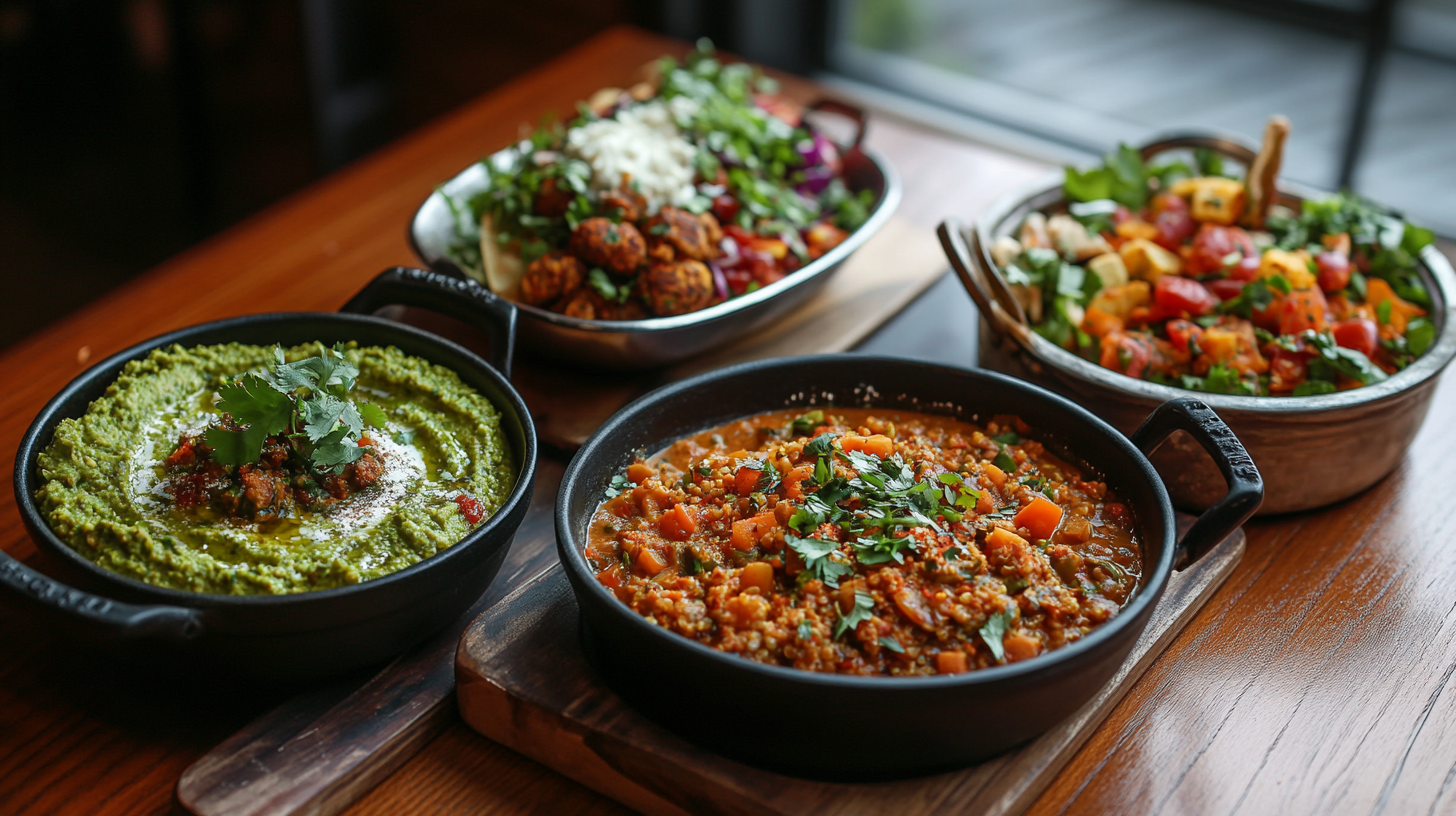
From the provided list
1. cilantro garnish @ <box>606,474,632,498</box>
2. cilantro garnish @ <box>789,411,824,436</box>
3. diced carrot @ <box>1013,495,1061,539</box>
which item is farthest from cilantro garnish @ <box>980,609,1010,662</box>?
cilantro garnish @ <box>606,474,632,498</box>

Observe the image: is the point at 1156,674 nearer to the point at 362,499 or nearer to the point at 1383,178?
the point at 362,499

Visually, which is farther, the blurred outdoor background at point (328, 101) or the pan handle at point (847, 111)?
the blurred outdoor background at point (328, 101)

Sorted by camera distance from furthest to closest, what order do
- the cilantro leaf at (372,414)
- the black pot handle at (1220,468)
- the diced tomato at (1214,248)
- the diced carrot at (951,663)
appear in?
the diced tomato at (1214,248) < the cilantro leaf at (372,414) < the black pot handle at (1220,468) < the diced carrot at (951,663)

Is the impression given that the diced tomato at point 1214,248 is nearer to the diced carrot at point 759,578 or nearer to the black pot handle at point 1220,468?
the black pot handle at point 1220,468

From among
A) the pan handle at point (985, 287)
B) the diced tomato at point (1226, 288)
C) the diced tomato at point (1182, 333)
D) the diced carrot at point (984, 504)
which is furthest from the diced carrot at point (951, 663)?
the diced tomato at point (1226, 288)

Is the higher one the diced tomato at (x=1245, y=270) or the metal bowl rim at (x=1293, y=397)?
the diced tomato at (x=1245, y=270)

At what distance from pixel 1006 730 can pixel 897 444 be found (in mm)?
642

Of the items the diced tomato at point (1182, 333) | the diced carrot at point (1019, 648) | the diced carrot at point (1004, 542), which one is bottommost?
the diced carrot at point (1019, 648)

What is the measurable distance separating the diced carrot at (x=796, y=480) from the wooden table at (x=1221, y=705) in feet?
2.01

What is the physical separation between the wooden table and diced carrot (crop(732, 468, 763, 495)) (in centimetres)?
59

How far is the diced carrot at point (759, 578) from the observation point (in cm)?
193

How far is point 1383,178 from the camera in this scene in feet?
19.2

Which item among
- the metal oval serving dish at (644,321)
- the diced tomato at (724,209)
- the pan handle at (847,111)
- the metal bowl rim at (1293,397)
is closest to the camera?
the metal bowl rim at (1293,397)

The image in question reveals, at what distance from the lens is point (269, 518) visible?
197 centimetres
